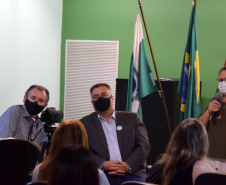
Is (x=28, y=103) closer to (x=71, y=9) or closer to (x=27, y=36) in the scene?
(x=27, y=36)

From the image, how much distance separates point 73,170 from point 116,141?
2.43 metres

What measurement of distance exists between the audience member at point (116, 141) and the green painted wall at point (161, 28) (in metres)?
2.40

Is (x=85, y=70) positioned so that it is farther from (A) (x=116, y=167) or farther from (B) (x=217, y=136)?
(B) (x=217, y=136)

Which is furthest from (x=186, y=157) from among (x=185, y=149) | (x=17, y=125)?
(x=17, y=125)

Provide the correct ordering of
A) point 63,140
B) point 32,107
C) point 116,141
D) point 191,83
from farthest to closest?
point 191,83
point 32,107
point 116,141
point 63,140

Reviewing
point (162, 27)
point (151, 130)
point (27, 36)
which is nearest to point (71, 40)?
point (27, 36)

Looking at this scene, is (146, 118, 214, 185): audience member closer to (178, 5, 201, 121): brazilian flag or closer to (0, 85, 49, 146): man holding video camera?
(0, 85, 49, 146): man holding video camera

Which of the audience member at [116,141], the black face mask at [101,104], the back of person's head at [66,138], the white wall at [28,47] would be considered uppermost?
the white wall at [28,47]

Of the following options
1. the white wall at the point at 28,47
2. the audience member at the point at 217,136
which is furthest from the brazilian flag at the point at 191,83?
the white wall at the point at 28,47

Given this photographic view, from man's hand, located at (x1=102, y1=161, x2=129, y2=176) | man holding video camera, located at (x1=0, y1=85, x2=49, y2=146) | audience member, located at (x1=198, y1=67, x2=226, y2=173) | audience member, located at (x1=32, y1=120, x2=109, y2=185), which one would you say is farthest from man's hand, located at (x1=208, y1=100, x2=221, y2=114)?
man holding video camera, located at (x1=0, y1=85, x2=49, y2=146)

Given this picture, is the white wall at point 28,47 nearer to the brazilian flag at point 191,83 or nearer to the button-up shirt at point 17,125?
the button-up shirt at point 17,125

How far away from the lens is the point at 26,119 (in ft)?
14.8

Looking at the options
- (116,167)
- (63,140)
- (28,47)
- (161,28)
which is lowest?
(116,167)

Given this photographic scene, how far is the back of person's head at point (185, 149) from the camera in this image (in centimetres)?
285
